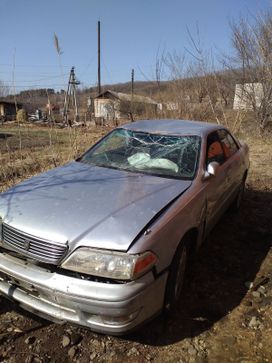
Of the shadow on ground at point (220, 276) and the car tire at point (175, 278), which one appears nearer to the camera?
the car tire at point (175, 278)

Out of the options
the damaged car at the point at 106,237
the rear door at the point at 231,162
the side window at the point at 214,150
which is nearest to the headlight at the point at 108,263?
the damaged car at the point at 106,237

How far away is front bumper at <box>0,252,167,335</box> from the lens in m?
2.06

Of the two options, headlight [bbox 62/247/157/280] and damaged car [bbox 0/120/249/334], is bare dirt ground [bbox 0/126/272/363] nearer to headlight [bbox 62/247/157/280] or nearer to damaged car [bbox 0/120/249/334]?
damaged car [bbox 0/120/249/334]

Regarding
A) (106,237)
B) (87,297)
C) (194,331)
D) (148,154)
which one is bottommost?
(194,331)

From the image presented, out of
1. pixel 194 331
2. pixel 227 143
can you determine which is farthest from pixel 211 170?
pixel 194 331

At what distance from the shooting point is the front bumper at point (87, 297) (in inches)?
81.0

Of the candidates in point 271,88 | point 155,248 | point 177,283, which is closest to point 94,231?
point 155,248

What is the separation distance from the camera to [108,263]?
2105 millimetres

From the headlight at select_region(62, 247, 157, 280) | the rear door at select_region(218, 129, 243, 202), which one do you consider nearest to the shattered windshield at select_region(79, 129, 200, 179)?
the rear door at select_region(218, 129, 243, 202)

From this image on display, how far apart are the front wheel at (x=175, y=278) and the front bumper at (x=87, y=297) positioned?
10 cm

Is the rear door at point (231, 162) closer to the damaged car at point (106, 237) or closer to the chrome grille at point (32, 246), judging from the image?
the damaged car at point (106, 237)

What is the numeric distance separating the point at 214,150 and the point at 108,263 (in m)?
2.13

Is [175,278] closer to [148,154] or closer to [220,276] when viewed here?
[220,276]

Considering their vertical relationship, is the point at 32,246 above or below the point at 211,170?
below
